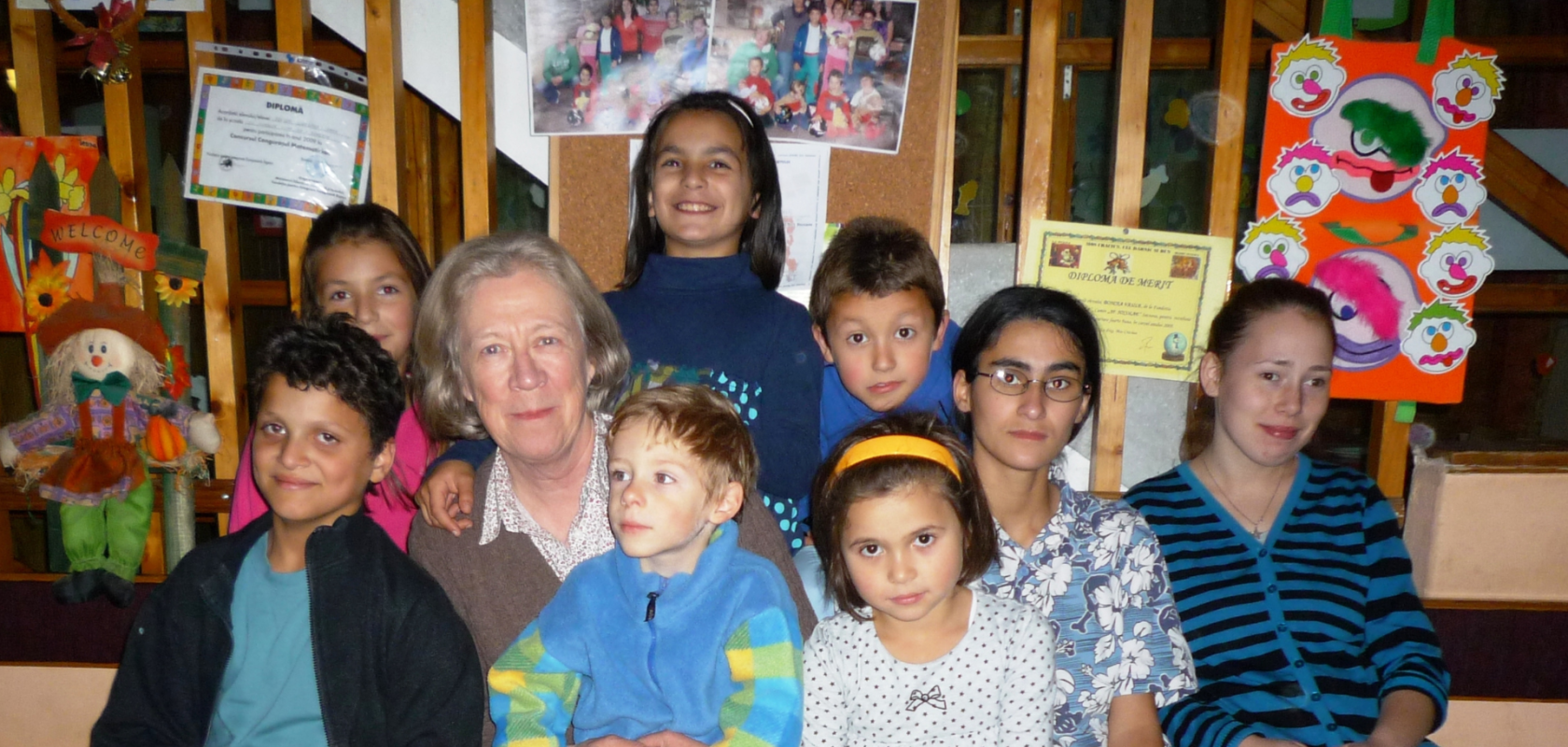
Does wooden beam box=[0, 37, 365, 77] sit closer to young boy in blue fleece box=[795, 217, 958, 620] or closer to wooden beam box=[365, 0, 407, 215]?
wooden beam box=[365, 0, 407, 215]

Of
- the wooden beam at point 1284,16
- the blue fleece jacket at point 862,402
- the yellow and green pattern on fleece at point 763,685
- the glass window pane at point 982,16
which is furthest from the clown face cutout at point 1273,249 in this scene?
the glass window pane at point 982,16

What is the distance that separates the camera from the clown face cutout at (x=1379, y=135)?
209 cm

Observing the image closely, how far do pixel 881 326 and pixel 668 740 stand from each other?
3.02 feet

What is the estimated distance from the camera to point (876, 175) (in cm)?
226

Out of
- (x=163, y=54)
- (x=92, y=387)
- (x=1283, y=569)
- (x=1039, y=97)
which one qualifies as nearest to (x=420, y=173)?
(x=163, y=54)

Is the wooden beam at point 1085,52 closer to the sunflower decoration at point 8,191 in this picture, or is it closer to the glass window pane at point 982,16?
the glass window pane at point 982,16

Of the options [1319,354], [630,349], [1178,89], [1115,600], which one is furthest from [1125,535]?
[1178,89]

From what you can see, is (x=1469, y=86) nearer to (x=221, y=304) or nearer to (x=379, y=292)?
(x=379, y=292)

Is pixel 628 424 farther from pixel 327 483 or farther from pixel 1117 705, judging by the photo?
pixel 1117 705

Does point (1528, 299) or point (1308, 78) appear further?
point (1528, 299)

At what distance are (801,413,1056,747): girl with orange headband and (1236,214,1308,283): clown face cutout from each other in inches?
43.2

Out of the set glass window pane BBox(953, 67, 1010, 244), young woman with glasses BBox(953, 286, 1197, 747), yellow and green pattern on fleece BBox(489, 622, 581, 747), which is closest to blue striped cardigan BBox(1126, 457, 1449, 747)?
young woman with glasses BBox(953, 286, 1197, 747)

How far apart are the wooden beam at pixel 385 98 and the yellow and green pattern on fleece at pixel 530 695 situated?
4.23 feet

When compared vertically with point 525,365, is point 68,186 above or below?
above
